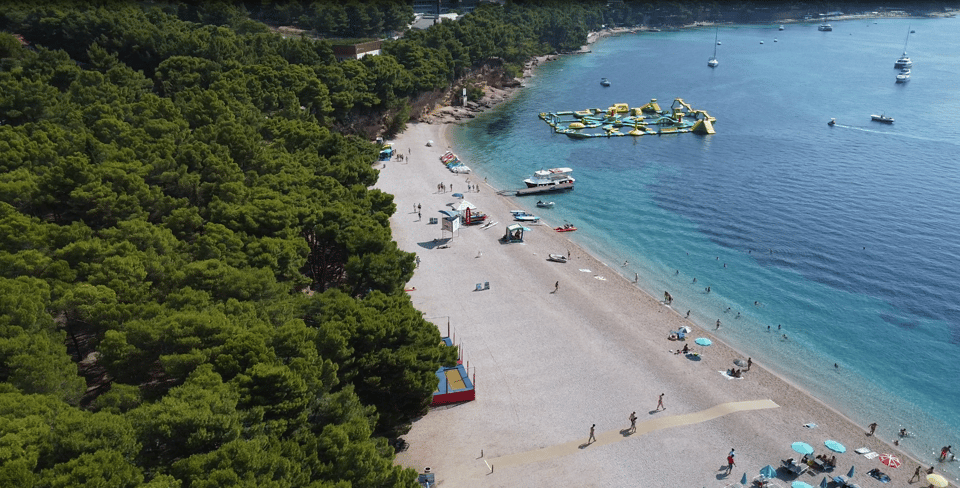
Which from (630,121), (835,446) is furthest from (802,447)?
(630,121)

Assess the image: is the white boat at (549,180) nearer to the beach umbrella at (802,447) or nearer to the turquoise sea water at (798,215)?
the turquoise sea water at (798,215)

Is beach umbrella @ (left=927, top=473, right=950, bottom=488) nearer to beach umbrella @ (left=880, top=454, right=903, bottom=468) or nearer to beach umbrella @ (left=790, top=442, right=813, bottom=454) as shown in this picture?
beach umbrella @ (left=880, top=454, right=903, bottom=468)

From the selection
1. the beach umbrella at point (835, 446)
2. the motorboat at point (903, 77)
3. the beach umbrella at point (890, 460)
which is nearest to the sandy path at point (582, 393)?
the beach umbrella at point (890, 460)

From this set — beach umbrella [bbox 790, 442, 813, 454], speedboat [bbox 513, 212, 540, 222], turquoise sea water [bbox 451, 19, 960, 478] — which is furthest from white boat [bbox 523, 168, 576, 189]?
beach umbrella [bbox 790, 442, 813, 454]

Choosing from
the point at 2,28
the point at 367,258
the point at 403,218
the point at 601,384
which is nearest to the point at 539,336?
the point at 601,384

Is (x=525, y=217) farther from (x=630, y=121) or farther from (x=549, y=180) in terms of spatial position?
(x=630, y=121)

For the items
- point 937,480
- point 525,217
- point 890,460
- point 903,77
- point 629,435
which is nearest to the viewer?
point 937,480
